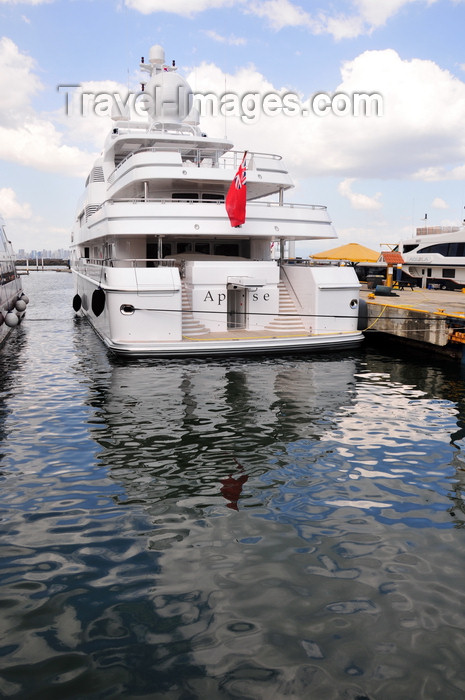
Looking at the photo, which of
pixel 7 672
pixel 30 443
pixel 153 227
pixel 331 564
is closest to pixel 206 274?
pixel 153 227

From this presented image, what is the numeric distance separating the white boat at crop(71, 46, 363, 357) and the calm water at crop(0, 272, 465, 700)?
4.46 meters

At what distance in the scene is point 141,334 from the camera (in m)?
16.5

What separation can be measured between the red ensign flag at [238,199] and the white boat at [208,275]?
8 cm

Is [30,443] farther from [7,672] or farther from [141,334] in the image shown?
[141,334]

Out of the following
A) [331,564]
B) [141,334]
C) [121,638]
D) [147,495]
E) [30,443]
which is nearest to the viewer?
[121,638]

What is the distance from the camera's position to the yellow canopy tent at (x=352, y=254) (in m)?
31.3

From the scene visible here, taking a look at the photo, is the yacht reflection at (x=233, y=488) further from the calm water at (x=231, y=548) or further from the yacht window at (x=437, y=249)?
the yacht window at (x=437, y=249)

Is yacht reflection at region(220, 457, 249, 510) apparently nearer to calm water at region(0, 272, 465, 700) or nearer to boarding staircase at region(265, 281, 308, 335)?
calm water at region(0, 272, 465, 700)

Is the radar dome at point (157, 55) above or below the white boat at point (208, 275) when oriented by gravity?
above

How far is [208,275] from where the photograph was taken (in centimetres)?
1817

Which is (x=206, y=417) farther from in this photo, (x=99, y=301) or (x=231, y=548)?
(x=99, y=301)

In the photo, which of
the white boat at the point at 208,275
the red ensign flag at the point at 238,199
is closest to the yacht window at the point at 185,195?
the white boat at the point at 208,275

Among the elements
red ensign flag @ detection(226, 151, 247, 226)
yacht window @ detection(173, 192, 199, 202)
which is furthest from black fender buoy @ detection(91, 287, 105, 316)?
yacht window @ detection(173, 192, 199, 202)

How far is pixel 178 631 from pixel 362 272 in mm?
43364
